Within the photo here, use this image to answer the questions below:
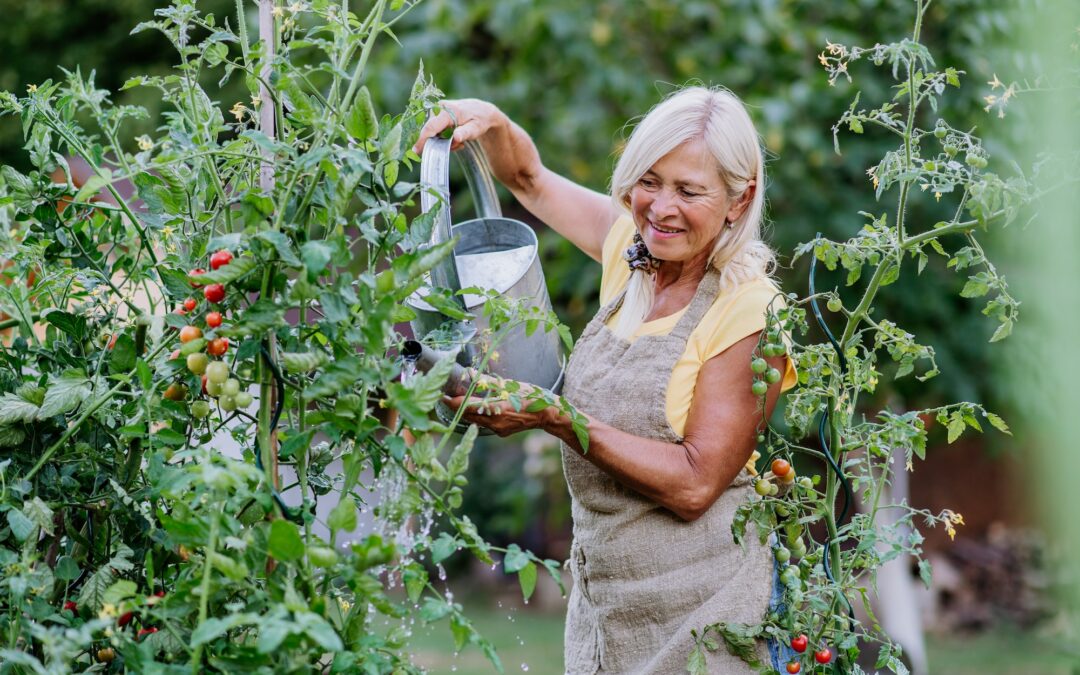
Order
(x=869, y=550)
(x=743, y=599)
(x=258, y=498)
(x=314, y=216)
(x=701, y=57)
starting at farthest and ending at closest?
(x=701, y=57)
(x=743, y=599)
(x=869, y=550)
(x=314, y=216)
(x=258, y=498)

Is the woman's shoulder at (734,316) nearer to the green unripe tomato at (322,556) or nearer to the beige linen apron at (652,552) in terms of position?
the beige linen apron at (652,552)

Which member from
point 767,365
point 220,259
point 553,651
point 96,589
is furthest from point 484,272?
point 553,651

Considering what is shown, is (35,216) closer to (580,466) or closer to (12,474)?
(12,474)

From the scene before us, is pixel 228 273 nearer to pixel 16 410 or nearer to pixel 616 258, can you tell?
pixel 16 410

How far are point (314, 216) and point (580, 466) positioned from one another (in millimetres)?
724

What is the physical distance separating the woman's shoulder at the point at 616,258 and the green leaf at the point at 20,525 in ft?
3.54

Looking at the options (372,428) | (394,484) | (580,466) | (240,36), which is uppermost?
(240,36)

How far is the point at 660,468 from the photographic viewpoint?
170 cm

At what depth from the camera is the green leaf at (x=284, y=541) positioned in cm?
110

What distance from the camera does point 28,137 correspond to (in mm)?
1485

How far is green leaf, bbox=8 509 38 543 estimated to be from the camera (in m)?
1.25

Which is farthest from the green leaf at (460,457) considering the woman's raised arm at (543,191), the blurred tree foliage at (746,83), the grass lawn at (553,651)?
the grass lawn at (553,651)

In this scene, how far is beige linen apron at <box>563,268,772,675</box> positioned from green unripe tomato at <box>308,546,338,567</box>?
0.72 metres

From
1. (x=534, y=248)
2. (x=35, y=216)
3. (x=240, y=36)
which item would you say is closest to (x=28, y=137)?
(x=35, y=216)
